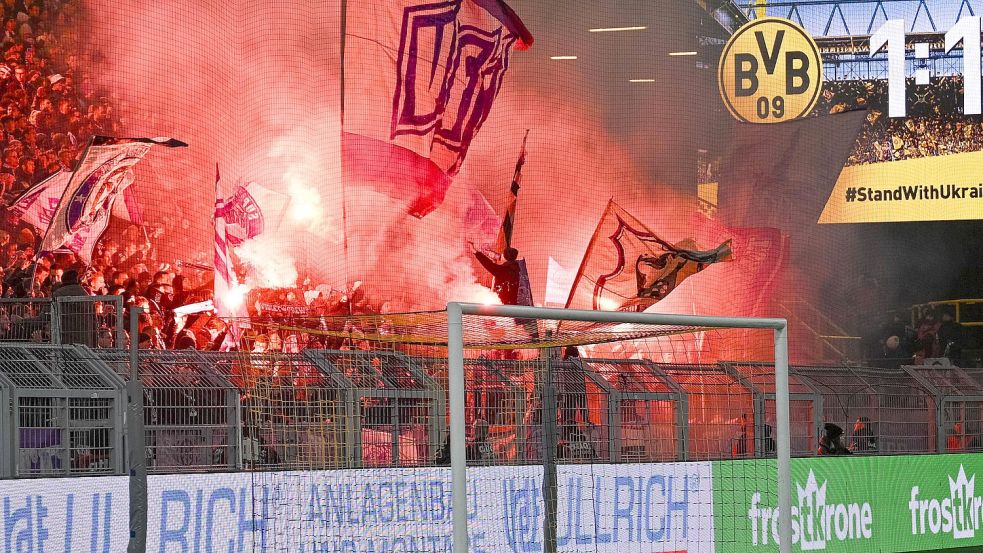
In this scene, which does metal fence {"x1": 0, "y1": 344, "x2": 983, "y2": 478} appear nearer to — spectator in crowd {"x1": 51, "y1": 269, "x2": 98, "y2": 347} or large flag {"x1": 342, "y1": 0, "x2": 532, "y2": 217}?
spectator in crowd {"x1": 51, "y1": 269, "x2": 98, "y2": 347}

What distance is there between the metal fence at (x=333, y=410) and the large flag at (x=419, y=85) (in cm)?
985

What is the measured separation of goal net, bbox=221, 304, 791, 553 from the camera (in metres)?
6.95

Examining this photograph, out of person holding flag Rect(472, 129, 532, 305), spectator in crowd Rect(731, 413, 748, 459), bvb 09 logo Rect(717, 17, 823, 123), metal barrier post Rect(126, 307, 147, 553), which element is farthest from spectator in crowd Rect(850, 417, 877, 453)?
bvb 09 logo Rect(717, 17, 823, 123)

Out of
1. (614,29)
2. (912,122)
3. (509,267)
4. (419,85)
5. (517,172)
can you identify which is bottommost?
(509,267)

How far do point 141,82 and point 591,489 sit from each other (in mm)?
11841

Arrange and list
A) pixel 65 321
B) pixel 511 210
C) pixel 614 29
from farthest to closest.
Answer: pixel 614 29
pixel 511 210
pixel 65 321

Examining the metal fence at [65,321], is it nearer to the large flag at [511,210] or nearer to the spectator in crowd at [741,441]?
the spectator in crowd at [741,441]

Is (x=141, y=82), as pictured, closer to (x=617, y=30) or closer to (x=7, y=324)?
(x=7, y=324)

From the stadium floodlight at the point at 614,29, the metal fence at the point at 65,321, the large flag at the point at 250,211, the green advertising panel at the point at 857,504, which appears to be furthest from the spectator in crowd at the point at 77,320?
the stadium floodlight at the point at 614,29

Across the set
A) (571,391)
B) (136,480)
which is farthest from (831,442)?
(136,480)

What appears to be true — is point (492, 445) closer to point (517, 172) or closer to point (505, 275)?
point (505, 275)

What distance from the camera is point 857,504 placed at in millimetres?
10008

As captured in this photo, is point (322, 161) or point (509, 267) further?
point (509, 267)

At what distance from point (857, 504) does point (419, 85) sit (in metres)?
11.8
